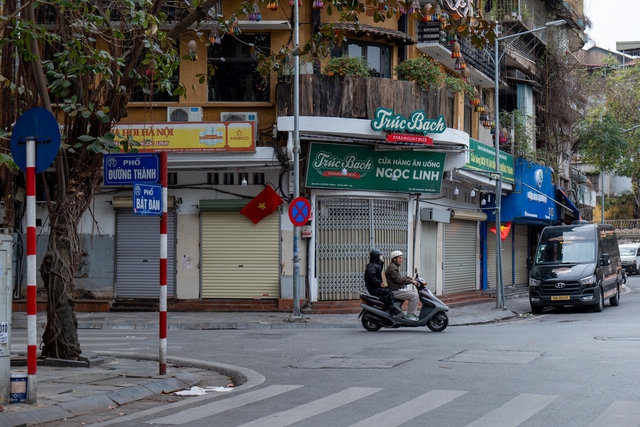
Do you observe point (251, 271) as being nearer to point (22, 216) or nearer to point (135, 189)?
point (22, 216)

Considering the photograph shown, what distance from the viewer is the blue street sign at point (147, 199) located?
10.2 metres

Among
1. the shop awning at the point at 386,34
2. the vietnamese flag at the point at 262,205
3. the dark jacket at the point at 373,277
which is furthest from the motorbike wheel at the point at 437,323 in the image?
the shop awning at the point at 386,34

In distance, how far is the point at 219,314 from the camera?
22391mm

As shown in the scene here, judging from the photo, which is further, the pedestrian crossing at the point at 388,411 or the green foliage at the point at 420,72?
the green foliage at the point at 420,72

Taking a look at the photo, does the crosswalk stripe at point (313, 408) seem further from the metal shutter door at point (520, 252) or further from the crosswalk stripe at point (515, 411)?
the metal shutter door at point (520, 252)

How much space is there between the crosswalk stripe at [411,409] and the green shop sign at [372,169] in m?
13.7

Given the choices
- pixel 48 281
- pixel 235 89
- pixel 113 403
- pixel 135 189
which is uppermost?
pixel 235 89

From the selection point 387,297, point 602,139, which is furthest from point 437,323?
point 602,139

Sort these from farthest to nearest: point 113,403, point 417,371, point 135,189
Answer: point 417,371, point 135,189, point 113,403

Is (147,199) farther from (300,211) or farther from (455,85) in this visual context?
(455,85)

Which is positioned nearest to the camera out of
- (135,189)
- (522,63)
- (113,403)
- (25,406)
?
(25,406)

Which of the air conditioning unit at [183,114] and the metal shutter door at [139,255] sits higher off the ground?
the air conditioning unit at [183,114]

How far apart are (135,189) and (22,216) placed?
14.5 meters

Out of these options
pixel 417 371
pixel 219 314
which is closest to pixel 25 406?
pixel 417 371
